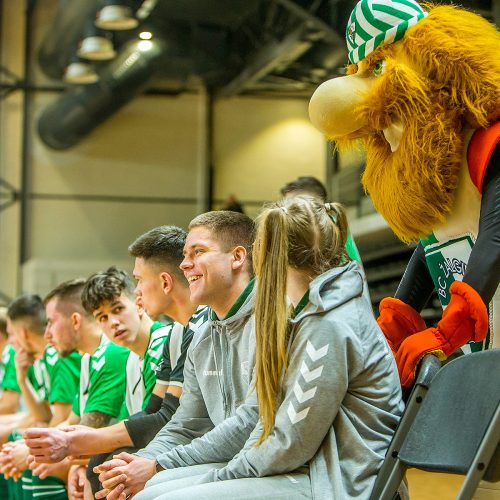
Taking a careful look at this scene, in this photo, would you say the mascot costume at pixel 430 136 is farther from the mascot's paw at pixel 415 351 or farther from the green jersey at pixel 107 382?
the green jersey at pixel 107 382

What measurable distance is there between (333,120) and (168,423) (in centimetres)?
100

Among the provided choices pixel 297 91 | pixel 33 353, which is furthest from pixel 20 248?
pixel 33 353

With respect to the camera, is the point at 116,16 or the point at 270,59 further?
the point at 270,59

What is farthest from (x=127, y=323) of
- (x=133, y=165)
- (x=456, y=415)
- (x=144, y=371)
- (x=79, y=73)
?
(x=133, y=165)

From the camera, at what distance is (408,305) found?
2531mm

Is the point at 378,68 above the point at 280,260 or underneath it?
above

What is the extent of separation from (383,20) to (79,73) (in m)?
9.30

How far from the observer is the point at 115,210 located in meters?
13.5

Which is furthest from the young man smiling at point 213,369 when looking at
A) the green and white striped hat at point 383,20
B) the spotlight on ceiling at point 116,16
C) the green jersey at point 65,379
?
the spotlight on ceiling at point 116,16

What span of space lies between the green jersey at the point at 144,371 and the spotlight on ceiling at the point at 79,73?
806 cm

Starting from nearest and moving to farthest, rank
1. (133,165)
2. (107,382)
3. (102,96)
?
(107,382), (102,96), (133,165)

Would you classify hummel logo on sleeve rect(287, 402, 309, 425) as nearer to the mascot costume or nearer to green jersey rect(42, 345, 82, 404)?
the mascot costume

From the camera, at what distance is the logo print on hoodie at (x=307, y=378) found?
2.03 meters

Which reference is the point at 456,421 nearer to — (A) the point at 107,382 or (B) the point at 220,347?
(B) the point at 220,347
